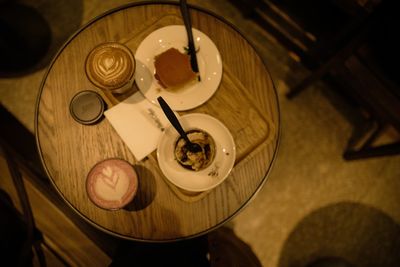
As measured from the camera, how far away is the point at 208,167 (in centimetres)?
131

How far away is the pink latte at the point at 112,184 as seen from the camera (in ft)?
4.05

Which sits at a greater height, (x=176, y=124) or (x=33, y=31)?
(x=176, y=124)

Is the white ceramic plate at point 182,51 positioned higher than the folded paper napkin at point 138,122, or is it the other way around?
the white ceramic plate at point 182,51

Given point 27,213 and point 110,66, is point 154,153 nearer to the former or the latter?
point 110,66

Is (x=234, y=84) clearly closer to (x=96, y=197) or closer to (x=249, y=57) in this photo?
(x=249, y=57)

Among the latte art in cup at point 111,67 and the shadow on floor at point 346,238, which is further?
the shadow on floor at point 346,238

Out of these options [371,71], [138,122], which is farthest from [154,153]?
[371,71]

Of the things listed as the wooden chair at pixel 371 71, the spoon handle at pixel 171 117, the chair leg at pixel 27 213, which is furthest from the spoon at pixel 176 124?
the wooden chair at pixel 371 71

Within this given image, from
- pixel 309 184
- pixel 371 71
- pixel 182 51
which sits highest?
pixel 371 71

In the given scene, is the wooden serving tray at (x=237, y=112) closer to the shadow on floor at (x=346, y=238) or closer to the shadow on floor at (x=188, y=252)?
the shadow on floor at (x=188, y=252)

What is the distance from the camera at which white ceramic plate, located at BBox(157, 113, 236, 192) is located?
1.28 meters

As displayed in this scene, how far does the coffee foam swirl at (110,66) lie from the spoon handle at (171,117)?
0.18 meters

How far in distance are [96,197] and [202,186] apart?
0.42m

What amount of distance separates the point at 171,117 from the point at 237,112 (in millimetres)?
339
